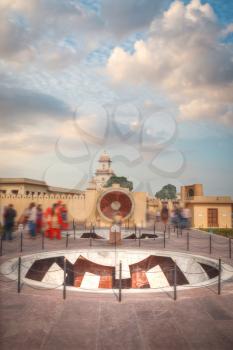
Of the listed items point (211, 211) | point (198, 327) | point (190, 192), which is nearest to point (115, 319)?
point (198, 327)

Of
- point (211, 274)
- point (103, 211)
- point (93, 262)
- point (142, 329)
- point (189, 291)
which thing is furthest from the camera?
point (103, 211)

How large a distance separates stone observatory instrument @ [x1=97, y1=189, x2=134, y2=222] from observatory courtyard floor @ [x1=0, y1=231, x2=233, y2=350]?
17.0 metres

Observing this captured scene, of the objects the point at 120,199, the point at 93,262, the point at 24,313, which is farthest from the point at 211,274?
the point at 120,199

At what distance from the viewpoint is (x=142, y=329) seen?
550 cm

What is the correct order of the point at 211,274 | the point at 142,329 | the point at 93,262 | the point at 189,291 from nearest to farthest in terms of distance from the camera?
1. the point at 142,329
2. the point at 189,291
3. the point at 211,274
4. the point at 93,262

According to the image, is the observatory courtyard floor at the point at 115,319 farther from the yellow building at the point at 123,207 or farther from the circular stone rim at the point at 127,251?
the yellow building at the point at 123,207

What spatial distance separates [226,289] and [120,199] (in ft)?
58.6

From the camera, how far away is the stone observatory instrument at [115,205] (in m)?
25.4

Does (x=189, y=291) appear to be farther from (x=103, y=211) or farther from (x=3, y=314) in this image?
(x=103, y=211)

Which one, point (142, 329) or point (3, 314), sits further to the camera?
point (3, 314)

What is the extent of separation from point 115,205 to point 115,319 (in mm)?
20088

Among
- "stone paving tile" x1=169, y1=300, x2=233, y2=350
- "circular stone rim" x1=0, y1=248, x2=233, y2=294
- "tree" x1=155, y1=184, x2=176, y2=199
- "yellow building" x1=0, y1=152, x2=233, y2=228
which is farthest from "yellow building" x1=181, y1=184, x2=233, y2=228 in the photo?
"tree" x1=155, y1=184, x2=176, y2=199

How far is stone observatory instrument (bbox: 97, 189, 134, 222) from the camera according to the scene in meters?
25.4

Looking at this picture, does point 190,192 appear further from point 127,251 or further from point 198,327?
point 198,327
